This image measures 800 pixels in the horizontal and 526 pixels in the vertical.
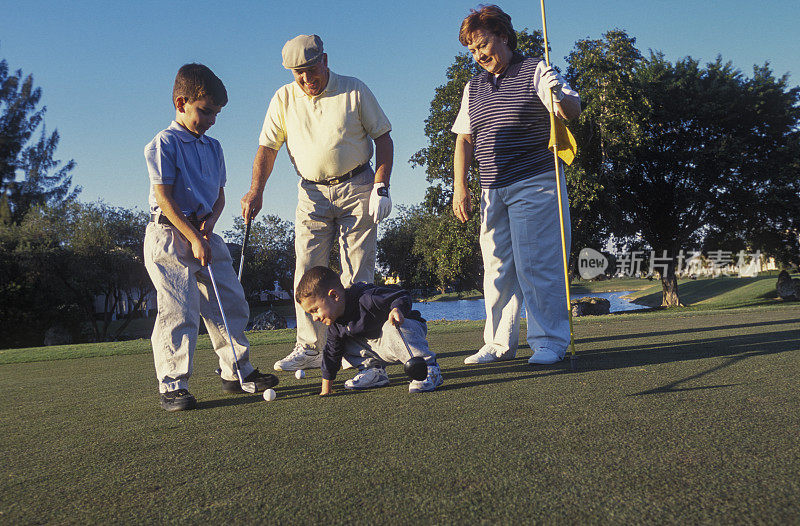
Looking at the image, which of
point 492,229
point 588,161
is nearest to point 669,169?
point 588,161

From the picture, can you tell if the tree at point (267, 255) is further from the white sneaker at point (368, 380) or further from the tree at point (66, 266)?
the white sneaker at point (368, 380)

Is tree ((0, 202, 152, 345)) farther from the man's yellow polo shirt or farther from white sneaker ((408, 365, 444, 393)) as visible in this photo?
white sneaker ((408, 365, 444, 393))

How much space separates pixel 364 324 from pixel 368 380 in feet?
1.06

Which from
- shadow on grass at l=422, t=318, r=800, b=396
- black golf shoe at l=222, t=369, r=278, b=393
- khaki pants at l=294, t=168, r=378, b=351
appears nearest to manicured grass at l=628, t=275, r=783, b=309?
shadow on grass at l=422, t=318, r=800, b=396

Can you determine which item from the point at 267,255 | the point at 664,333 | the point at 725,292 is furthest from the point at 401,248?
the point at 664,333

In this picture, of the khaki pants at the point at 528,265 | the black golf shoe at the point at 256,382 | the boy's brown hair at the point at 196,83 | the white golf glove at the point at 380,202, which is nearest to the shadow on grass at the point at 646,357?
the khaki pants at the point at 528,265

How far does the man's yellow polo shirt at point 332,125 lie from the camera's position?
174 inches

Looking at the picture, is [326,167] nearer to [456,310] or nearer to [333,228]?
[333,228]

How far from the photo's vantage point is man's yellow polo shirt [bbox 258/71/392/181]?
443 cm

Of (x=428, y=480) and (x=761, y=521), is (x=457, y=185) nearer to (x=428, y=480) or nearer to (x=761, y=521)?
(x=428, y=480)

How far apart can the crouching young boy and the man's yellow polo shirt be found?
1.23 m

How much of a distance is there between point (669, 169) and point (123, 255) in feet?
76.1

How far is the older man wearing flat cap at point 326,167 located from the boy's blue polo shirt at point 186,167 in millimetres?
539

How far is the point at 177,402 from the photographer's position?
10.2ft
